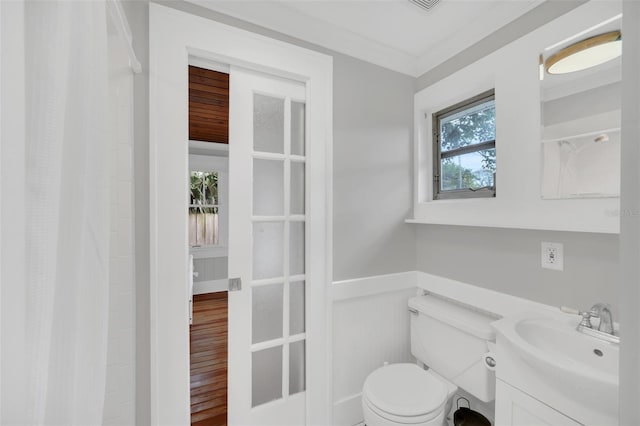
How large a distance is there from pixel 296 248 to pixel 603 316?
52.2 inches

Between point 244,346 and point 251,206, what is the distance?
724mm

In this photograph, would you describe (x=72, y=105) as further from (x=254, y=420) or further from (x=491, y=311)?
(x=491, y=311)

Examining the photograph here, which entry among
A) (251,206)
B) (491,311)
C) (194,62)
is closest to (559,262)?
(491,311)

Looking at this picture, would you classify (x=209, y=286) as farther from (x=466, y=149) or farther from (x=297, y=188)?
(x=466, y=149)

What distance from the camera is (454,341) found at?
151 centimetres

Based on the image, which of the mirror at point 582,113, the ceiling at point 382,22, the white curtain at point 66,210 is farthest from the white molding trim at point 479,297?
the white curtain at point 66,210

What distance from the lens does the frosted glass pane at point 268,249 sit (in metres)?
1.51

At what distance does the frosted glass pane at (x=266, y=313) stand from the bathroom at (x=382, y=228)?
0.22m

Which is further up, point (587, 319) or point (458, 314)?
point (587, 319)

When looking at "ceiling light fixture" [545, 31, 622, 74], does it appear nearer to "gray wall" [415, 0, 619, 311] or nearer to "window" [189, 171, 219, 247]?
"gray wall" [415, 0, 619, 311]

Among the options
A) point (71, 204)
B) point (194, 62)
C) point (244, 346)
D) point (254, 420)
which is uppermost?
point (194, 62)

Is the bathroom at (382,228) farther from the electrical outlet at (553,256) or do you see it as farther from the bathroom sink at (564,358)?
the bathroom sink at (564,358)

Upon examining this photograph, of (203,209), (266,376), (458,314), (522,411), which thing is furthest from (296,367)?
(203,209)

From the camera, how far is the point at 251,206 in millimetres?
1483
